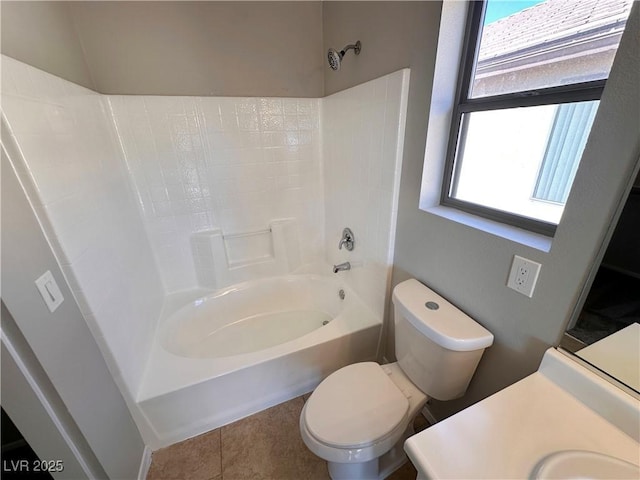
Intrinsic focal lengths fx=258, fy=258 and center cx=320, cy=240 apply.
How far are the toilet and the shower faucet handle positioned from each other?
0.59m

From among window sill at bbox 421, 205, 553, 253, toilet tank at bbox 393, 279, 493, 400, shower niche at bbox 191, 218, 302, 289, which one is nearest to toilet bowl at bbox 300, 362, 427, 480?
toilet tank at bbox 393, 279, 493, 400

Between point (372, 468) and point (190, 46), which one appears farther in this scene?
point (190, 46)

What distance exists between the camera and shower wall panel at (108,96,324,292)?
5.25 ft

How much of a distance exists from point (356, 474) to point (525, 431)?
0.81 m

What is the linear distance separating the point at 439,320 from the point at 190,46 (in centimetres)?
198

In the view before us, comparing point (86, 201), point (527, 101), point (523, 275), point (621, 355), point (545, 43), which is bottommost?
point (621, 355)

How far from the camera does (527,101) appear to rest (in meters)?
0.83

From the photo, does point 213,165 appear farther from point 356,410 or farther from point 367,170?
point 356,410

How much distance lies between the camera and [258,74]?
1702 millimetres

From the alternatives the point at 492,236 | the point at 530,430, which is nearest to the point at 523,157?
the point at 492,236

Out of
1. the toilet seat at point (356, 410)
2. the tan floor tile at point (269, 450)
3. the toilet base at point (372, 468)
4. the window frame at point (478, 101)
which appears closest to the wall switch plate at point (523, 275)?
the window frame at point (478, 101)

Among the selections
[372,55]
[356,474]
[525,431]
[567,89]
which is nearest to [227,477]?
[356,474]

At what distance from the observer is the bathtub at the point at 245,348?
4.23ft

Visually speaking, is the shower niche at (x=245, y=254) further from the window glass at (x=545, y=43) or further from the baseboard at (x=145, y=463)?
A: the window glass at (x=545, y=43)
